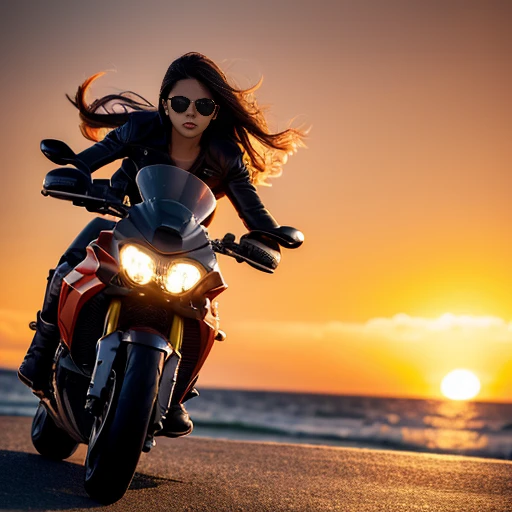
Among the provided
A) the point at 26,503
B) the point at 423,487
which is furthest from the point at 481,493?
the point at 26,503

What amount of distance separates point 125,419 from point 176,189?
113cm

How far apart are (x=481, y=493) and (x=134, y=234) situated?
321cm

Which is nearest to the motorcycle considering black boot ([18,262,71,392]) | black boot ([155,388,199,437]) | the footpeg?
the footpeg

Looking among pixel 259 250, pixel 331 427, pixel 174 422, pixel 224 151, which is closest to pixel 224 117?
pixel 224 151

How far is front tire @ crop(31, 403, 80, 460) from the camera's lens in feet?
18.3

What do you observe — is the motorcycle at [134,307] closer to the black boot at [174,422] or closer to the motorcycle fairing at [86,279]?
the motorcycle fairing at [86,279]

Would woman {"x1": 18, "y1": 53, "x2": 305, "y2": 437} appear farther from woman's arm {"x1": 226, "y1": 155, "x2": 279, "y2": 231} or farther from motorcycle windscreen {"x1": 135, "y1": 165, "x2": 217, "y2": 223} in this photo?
motorcycle windscreen {"x1": 135, "y1": 165, "x2": 217, "y2": 223}

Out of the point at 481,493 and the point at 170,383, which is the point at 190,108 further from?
the point at 481,493

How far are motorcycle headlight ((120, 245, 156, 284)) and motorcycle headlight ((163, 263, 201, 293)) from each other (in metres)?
0.08

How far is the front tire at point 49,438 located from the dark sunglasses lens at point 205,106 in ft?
7.34

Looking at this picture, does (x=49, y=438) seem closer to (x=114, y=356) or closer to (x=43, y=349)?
(x=43, y=349)

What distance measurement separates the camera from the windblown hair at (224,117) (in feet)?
16.5

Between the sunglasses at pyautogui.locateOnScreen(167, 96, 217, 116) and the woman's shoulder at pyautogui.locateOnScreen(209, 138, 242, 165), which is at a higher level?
the sunglasses at pyautogui.locateOnScreen(167, 96, 217, 116)

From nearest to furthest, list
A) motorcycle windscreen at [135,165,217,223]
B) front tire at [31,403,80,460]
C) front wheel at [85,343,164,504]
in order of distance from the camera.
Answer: front wheel at [85,343,164,504] → motorcycle windscreen at [135,165,217,223] → front tire at [31,403,80,460]
